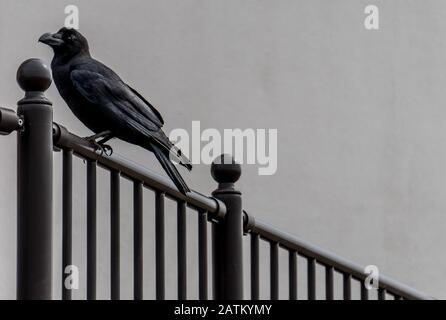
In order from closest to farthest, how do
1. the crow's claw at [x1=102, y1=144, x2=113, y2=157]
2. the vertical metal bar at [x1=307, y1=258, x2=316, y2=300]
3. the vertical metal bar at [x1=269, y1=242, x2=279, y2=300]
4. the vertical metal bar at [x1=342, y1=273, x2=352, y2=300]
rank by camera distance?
the crow's claw at [x1=102, y1=144, x2=113, y2=157]
the vertical metal bar at [x1=269, y1=242, x2=279, y2=300]
the vertical metal bar at [x1=307, y1=258, x2=316, y2=300]
the vertical metal bar at [x1=342, y1=273, x2=352, y2=300]

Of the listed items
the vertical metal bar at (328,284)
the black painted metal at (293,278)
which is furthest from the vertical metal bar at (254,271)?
the vertical metal bar at (328,284)

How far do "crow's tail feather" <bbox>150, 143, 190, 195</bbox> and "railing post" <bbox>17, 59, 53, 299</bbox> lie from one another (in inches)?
18.9

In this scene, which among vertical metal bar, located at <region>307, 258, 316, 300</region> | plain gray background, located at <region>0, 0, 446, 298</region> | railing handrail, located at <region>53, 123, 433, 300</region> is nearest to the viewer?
railing handrail, located at <region>53, 123, 433, 300</region>

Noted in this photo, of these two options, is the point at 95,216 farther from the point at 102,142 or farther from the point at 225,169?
the point at 225,169

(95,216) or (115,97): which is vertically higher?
(115,97)

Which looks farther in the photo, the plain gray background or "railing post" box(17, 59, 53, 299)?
the plain gray background

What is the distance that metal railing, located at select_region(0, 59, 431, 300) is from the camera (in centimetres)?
200

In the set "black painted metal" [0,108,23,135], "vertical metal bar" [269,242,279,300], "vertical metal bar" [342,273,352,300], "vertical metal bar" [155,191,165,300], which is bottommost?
"vertical metal bar" [342,273,352,300]

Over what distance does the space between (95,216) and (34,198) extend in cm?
17

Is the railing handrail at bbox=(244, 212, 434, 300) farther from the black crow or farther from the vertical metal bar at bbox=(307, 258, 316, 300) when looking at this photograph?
the black crow

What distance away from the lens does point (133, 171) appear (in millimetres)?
2338

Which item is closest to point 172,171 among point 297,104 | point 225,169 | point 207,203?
point 207,203

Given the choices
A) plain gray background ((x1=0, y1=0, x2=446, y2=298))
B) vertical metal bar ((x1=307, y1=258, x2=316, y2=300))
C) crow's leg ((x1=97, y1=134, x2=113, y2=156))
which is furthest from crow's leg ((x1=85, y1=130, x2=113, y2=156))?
plain gray background ((x1=0, y1=0, x2=446, y2=298))

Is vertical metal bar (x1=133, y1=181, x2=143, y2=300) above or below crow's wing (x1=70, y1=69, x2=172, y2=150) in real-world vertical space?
below
